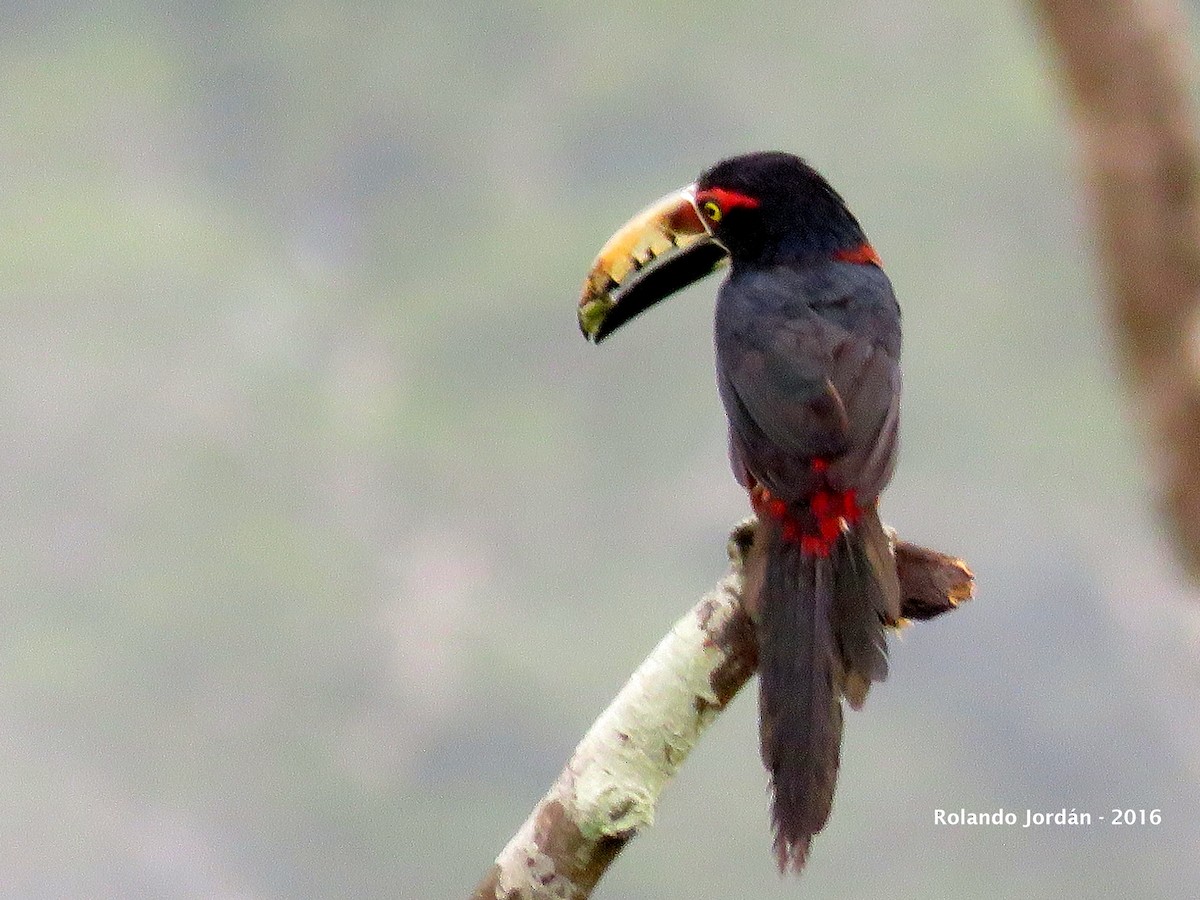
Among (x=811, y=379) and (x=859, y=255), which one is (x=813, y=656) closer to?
(x=811, y=379)

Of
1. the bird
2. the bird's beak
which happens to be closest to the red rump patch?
the bird

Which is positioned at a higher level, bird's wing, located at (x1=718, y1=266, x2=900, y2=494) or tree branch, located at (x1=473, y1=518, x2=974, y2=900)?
bird's wing, located at (x1=718, y1=266, x2=900, y2=494)

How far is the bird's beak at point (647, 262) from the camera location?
8.53 ft

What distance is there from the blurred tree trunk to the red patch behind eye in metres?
0.92

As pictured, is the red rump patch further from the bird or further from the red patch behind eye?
the red patch behind eye

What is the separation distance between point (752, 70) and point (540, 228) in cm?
84

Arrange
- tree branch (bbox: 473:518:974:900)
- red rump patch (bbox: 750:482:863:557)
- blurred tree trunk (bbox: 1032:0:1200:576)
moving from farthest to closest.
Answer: red rump patch (bbox: 750:482:863:557), tree branch (bbox: 473:518:974:900), blurred tree trunk (bbox: 1032:0:1200:576)

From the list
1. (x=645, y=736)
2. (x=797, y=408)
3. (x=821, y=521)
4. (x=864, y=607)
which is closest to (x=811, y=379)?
(x=797, y=408)

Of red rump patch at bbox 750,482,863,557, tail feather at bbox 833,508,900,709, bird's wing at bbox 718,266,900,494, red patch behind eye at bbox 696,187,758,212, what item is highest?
red patch behind eye at bbox 696,187,758,212

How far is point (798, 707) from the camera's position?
80.7 inches

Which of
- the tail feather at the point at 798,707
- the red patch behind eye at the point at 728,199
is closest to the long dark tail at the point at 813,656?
the tail feather at the point at 798,707

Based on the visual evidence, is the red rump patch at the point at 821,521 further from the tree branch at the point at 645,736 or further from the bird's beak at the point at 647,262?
the bird's beak at the point at 647,262

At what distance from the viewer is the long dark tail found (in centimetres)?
202

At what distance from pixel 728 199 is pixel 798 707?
0.88 metres
